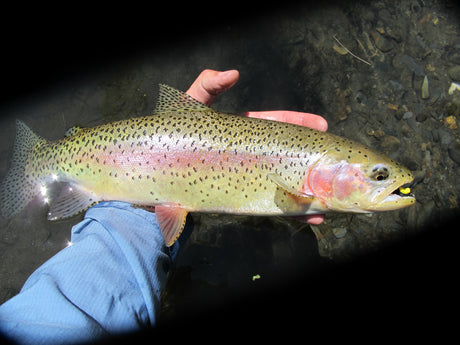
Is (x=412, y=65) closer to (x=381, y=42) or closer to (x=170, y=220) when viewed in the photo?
(x=381, y=42)

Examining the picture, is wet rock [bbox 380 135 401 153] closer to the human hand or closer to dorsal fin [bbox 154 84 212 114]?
the human hand

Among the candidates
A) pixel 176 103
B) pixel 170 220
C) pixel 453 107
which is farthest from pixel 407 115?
pixel 170 220

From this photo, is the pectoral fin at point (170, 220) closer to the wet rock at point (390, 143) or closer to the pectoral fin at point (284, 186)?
the pectoral fin at point (284, 186)

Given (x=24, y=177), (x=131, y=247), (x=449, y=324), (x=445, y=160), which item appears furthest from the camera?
(x=445, y=160)

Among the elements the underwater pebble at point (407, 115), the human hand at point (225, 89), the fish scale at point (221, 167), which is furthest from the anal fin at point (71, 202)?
the underwater pebble at point (407, 115)

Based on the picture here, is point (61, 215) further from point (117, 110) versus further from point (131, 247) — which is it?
point (117, 110)

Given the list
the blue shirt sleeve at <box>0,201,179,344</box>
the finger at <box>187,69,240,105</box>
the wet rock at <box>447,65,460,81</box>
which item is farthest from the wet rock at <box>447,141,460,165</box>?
the blue shirt sleeve at <box>0,201,179,344</box>

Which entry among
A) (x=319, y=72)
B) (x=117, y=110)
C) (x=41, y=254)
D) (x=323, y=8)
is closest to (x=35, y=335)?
(x=41, y=254)
